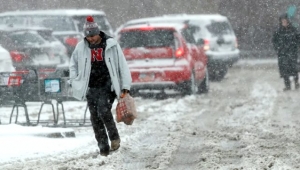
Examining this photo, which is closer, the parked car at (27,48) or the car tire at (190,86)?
the car tire at (190,86)

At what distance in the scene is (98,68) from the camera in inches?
394

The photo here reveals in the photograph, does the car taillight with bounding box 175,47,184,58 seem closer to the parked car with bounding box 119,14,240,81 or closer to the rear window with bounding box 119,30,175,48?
the rear window with bounding box 119,30,175,48

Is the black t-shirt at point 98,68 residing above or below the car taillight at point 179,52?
above

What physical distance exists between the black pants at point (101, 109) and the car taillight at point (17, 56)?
8.98 metres

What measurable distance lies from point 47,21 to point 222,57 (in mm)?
4610

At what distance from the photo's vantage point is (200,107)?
16875 millimetres

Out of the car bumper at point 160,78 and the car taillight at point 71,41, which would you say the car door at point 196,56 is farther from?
the car taillight at point 71,41

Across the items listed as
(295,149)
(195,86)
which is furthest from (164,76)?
(295,149)

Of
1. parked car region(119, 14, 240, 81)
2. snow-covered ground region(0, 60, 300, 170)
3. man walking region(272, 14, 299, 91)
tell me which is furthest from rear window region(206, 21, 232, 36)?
snow-covered ground region(0, 60, 300, 170)

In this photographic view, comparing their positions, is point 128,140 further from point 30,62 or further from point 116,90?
point 30,62

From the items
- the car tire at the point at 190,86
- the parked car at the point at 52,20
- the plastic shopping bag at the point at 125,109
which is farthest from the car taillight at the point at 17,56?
the plastic shopping bag at the point at 125,109

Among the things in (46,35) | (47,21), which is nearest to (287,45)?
(46,35)

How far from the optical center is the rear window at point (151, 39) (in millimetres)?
18531

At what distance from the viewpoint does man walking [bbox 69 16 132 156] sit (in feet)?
32.6
